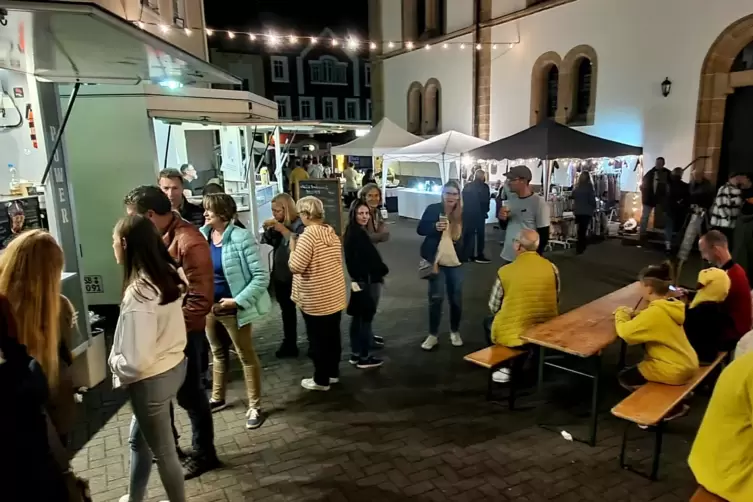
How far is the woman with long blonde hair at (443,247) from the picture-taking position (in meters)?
5.06

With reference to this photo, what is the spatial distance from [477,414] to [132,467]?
243cm

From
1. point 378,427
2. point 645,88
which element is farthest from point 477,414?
point 645,88

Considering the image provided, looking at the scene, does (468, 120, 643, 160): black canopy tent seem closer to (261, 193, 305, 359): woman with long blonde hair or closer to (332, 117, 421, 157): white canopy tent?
(332, 117, 421, 157): white canopy tent

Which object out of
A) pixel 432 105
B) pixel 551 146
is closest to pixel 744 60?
pixel 551 146

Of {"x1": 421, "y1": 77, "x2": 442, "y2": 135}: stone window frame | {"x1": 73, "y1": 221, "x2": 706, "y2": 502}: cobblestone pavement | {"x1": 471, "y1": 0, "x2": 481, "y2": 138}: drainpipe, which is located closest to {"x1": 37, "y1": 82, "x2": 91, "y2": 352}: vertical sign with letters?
{"x1": 73, "y1": 221, "x2": 706, "y2": 502}: cobblestone pavement

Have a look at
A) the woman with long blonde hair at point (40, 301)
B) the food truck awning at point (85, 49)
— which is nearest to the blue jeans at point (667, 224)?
the food truck awning at point (85, 49)

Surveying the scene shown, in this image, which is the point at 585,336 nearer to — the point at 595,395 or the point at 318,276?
the point at 595,395

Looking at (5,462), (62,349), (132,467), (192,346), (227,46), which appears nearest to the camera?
(5,462)

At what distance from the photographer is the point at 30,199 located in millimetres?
4059

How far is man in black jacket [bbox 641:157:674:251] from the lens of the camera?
10047 millimetres

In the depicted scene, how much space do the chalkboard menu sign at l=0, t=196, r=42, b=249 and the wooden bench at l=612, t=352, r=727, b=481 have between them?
13.7ft

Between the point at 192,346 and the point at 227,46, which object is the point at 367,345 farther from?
the point at 227,46

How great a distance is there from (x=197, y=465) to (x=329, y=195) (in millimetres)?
4626

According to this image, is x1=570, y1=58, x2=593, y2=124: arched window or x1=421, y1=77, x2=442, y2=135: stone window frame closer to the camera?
x1=570, y1=58, x2=593, y2=124: arched window
